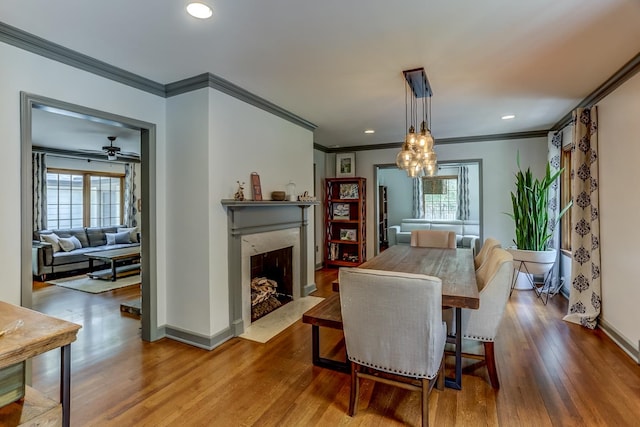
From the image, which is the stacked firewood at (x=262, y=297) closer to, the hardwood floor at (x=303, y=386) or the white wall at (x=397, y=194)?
the hardwood floor at (x=303, y=386)

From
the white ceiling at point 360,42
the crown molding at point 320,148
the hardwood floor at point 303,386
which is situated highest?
the crown molding at point 320,148

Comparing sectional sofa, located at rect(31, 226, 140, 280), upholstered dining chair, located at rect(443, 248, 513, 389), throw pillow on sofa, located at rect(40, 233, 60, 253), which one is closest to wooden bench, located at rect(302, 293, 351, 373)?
upholstered dining chair, located at rect(443, 248, 513, 389)

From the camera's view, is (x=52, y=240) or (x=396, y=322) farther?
(x=52, y=240)

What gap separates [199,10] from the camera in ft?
6.14

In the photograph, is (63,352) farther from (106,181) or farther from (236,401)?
(106,181)

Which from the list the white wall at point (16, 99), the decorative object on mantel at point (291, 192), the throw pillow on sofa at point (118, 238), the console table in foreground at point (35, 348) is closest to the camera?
the console table in foreground at point (35, 348)

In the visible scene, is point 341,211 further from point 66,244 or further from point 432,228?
point 66,244

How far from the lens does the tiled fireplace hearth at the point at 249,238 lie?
315 centimetres

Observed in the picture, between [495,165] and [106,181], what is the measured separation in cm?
812

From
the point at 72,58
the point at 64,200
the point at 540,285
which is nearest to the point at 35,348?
the point at 72,58

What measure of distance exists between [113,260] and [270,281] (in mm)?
3063

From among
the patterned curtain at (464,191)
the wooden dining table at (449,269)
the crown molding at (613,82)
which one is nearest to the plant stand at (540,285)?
Result: the wooden dining table at (449,269)

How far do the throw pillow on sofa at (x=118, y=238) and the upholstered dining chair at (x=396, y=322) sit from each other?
659 cm

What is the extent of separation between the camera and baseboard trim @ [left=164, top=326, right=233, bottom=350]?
2893 millimetres
